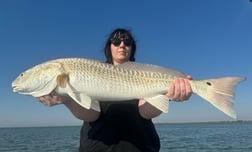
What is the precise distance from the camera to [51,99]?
487 cm

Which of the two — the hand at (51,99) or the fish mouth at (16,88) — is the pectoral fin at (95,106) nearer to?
the hand at (51,99)

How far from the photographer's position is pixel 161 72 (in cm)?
500

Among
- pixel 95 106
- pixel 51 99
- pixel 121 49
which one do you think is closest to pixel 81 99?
pixel 95 106

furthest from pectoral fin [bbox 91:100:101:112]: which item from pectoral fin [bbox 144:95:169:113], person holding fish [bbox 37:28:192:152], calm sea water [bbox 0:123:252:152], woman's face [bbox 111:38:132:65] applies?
calm sea water [bbox 0:123:252:152]

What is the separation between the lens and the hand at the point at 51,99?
4824 mm

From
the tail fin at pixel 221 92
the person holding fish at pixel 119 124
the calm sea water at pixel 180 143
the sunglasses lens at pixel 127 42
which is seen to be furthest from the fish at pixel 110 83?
the calm sea water at pixel 180 143

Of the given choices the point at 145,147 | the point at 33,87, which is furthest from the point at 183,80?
the point at 33,87

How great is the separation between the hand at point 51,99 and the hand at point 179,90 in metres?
1.37

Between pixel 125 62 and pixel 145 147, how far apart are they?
1.15m

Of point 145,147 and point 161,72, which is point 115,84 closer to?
point 161,72

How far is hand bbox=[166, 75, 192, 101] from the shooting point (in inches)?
190

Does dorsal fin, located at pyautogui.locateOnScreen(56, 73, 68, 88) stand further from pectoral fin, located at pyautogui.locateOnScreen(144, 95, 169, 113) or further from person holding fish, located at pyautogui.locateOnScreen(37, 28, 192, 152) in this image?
pectoral fin, located at pyautogui.locateOnScreen(144, 95, 169, 113)

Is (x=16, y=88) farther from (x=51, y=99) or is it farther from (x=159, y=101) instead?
(x=159, y=101)

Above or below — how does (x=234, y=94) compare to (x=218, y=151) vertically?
above
